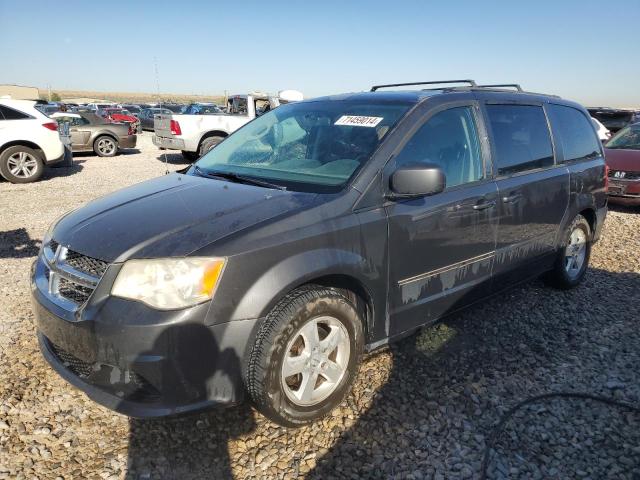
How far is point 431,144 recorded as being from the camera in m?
3.07

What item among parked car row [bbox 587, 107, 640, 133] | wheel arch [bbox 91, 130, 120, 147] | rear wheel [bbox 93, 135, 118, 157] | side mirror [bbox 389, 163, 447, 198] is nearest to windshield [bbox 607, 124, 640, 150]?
parked car row [bbox 587, 107, 640, 133]

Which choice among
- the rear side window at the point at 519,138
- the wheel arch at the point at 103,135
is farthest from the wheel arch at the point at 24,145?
the rear side window at the point at 519,138

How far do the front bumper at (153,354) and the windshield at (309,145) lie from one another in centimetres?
105

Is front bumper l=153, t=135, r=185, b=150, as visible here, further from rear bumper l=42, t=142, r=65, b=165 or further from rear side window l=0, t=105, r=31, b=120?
rear side window l=0, t=105, r=31, b=120

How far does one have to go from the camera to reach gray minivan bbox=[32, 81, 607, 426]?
2.15 meters

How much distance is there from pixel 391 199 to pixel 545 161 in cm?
196

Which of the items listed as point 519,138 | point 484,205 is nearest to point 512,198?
point 484,205

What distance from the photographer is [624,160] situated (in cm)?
838

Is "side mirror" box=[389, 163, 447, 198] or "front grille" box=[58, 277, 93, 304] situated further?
"side mirror" box=[389, 163, 447, 198]

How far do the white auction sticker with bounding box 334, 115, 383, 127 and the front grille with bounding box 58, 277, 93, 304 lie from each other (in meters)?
1.89

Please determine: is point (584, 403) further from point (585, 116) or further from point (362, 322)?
point (585, 116)

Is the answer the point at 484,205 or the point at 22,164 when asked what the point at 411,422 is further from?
the point at 22,164

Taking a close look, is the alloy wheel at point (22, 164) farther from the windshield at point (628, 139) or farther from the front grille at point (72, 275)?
the windshield at point (628, 139)

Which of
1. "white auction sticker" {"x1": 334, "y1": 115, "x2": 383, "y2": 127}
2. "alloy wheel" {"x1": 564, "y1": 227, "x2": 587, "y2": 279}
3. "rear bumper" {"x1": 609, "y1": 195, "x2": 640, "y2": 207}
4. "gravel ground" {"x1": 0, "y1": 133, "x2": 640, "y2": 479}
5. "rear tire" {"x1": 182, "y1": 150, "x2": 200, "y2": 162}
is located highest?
"white auction sticker" {"x1": 334, "y1": 115, "x2": 383, "y2": 127}
